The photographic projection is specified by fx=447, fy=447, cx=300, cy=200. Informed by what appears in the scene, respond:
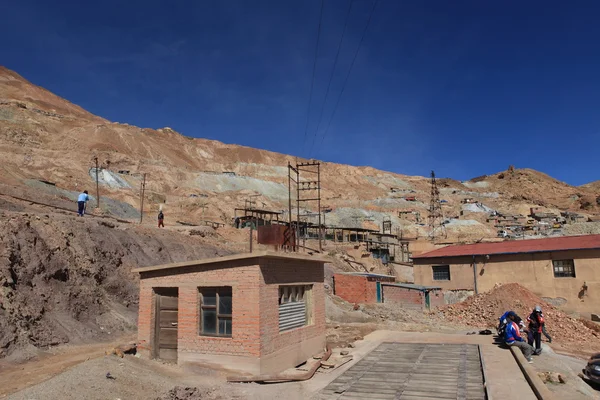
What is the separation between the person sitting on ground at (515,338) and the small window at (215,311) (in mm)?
9267

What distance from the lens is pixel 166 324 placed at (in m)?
13.7

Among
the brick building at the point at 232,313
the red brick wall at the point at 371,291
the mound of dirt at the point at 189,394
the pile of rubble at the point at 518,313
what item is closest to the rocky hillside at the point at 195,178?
the red brick wall at the point at 371,291

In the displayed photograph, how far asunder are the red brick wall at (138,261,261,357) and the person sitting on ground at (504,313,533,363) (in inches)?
338

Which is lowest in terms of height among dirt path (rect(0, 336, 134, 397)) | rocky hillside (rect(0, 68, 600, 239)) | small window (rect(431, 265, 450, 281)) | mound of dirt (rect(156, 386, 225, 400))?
mound of dirt (rect(156, 386, 225, 400))

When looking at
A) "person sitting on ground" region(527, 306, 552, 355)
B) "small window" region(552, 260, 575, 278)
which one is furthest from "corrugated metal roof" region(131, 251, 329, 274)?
"small window" region(552, 260, 575, 278)

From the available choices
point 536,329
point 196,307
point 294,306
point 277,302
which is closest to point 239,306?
point 277,302

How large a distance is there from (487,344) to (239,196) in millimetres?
60947

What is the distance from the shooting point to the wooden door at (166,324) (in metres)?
13.6

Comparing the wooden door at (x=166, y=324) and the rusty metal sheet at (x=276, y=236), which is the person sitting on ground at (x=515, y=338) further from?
the wooden door at (x=166, y=324)

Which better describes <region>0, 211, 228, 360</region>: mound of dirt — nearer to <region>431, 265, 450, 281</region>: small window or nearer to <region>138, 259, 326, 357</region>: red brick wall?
<region>138, 259, 326, 357</region>: red brick wall

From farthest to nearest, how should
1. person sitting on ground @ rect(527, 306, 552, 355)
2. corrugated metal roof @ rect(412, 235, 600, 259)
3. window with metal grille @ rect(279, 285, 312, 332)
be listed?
corrugated metal roof @ rect(412, 235, 600, 259), person sitting on ground @ rect(527, 306, 552, 355), window with metal grille @ rect(279, 285, 312, 332)

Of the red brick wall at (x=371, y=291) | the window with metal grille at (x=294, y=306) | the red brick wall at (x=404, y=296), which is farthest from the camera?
the red brick wall at (x=404, y=296)

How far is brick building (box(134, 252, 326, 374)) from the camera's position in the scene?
39.1ft

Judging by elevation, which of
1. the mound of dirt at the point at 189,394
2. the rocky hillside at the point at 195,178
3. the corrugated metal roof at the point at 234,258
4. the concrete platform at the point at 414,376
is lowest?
the concrete platform at the point at 414,376
